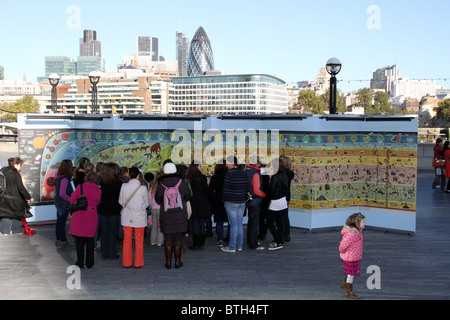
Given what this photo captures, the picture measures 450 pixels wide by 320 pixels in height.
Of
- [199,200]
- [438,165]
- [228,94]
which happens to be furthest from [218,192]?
[228,94]

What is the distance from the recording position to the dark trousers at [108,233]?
8.20 meters

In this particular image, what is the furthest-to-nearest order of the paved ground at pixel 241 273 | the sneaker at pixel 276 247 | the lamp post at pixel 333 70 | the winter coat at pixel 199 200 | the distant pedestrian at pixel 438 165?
the distant pedestrian at pixel 438 165
the lamp post at pixel 333 70
the sneaker at pixel 276 247
the winter coat at pixel 199 200
the paved ground at pixel 241 273

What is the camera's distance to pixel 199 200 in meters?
8.84

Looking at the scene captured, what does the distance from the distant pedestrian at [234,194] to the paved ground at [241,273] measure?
1.62ft

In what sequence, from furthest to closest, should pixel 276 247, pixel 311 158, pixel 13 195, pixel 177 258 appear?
1. pixel 311 158
2. pixel 13 195
3. pixel 276 247
4. pixel 177 258

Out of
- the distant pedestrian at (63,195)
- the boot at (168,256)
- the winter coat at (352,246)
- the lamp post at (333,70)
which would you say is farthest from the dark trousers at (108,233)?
the lamp post at (333,70)

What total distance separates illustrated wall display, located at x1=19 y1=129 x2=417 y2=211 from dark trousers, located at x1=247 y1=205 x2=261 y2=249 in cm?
178

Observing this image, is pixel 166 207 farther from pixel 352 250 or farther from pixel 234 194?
pixel 352 250

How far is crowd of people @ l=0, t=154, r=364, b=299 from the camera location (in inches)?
301

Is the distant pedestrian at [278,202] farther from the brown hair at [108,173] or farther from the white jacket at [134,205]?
the brown hair at [108,173]

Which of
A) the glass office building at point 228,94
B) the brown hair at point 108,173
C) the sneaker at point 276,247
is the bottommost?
the sneaker at point 276,247

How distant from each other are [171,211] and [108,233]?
52.5 inches

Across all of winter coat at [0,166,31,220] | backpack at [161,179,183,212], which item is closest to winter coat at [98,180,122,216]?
backpack at [161,179,183,212]
